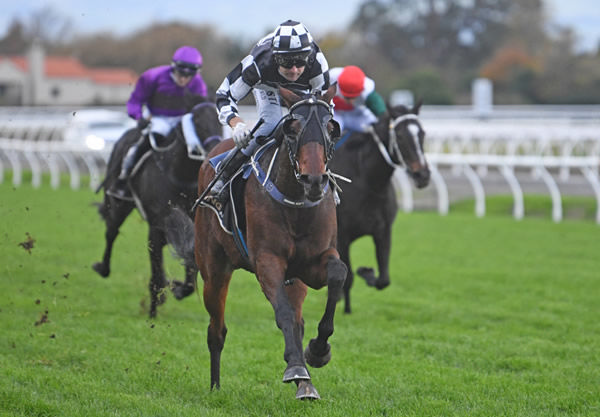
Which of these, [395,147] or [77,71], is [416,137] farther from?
[77,71]

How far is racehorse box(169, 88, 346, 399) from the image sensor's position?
4055 millimetres

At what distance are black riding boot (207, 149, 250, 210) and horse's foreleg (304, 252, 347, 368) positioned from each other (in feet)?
2.61

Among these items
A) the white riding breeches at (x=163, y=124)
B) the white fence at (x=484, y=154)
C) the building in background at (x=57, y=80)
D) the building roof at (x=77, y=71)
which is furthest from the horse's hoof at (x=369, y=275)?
the building roof at (x=77, y=71)

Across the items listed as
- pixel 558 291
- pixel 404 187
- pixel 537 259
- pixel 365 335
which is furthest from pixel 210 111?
pixel 404 187

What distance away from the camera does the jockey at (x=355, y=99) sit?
6.93 meters

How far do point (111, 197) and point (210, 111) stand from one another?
1510 mm

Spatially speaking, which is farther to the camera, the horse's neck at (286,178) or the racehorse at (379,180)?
the racehorse at (379,180)

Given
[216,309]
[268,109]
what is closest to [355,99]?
[268,109]

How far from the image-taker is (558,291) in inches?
324

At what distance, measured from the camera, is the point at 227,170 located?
15.8 ft

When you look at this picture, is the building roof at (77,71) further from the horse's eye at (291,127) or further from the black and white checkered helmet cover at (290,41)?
the horse's eye at (291,127)

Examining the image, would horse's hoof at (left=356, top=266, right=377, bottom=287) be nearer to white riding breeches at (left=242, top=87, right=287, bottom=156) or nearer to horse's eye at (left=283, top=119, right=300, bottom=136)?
white riding breeches at (left=242, top=87, right=287, bottom=156)

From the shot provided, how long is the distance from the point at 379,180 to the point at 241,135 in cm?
259

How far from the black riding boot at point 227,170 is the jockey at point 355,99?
2127mm
